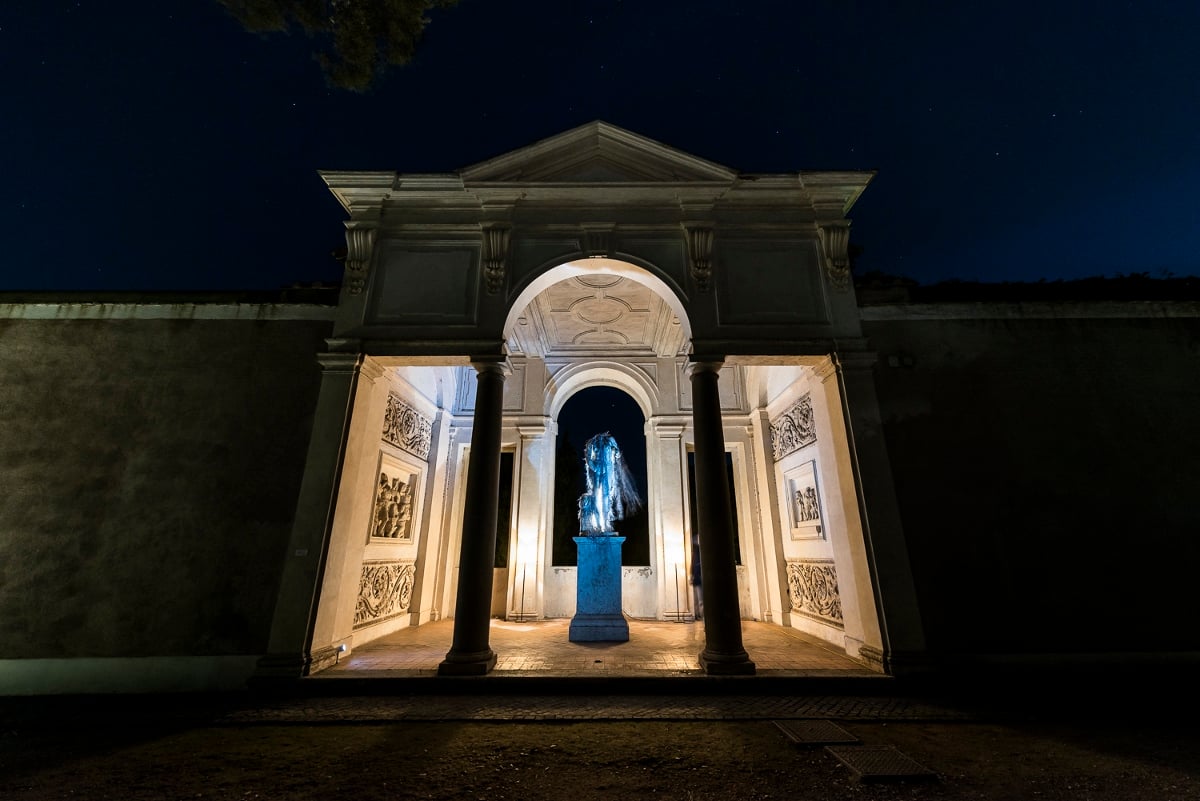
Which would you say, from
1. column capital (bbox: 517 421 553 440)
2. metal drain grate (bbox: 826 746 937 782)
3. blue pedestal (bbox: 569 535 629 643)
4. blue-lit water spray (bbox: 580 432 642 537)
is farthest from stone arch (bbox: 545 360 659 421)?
metal drain grate (bbox: 826 746 937 782)

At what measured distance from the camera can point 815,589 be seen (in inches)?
297

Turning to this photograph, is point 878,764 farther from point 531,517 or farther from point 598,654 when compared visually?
point 531,517

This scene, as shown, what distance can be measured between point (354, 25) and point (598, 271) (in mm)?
4167

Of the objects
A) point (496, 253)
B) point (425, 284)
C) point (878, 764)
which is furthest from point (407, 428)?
point (878, 764)

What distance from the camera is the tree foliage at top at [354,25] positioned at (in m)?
5.57

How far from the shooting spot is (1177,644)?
Result: 5.22 m

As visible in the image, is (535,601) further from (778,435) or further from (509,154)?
(509,154)

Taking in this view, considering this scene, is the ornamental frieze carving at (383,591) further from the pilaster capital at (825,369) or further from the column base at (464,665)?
the pilaster capital at (825,369)

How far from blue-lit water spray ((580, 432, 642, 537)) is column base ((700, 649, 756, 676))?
3.28m

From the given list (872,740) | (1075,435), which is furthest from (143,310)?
(1075,435)

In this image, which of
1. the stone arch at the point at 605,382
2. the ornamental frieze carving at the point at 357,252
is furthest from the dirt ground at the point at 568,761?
the stone arch at the point at 605,382

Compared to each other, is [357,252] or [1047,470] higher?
[357,252]

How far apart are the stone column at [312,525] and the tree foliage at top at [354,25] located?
3.58 meters

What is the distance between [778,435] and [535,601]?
19.2 feet
